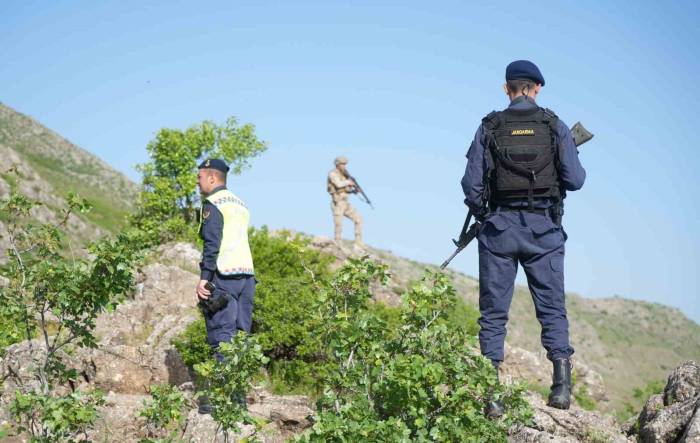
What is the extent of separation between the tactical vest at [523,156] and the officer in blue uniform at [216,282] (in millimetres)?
2820

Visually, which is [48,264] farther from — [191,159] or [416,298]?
[191,159]

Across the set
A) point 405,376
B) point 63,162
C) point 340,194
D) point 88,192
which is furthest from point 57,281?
point 63,162

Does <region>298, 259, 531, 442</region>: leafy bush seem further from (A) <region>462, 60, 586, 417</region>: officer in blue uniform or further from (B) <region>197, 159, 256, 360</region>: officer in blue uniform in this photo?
(B) <region>197, 159, 256, 360</region>: officer in blue uniform

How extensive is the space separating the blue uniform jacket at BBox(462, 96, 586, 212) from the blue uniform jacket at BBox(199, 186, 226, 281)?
258 centimetres

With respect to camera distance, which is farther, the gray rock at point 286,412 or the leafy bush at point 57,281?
the gray rock at point 286,412

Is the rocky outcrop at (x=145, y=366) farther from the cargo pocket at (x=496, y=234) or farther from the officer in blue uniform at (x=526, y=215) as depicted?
the cargo pocket at (x=496, y=234)

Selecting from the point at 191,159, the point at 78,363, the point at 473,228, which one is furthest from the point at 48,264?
the point at 191,159

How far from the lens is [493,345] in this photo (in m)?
6.27

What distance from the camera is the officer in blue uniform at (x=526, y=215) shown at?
6.34m

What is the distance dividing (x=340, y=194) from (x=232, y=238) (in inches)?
515

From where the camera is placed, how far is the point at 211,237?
744 centimetres

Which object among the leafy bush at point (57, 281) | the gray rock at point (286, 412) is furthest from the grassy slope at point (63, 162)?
the leafy bush at point (57, 281)

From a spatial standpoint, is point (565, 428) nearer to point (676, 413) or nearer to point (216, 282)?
point (676, 413)

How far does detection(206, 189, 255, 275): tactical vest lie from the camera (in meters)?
7.48
